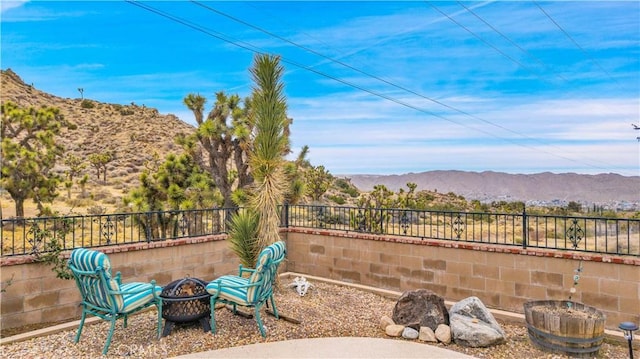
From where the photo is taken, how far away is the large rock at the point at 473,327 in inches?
223

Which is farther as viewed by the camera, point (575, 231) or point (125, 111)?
point (125, 111)

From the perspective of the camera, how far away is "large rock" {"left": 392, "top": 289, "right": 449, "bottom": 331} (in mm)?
6129

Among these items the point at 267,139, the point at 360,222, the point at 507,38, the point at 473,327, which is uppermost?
the point at 507,38

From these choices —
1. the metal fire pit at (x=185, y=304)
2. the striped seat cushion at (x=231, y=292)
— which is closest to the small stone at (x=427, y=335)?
the striped seat cushion at (x=231, y=292)

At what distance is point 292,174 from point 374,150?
638 inches

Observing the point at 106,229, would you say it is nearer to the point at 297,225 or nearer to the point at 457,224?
the point at 297,225

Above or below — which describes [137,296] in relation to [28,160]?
below

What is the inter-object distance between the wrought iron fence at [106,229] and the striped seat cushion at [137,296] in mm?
1777

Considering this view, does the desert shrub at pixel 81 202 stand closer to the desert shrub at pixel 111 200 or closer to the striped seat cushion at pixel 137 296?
the desert shrub at pixel 111 200

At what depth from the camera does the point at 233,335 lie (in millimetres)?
5883

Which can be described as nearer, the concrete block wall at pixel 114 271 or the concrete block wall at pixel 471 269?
the concrete block wall at pixel 114 271

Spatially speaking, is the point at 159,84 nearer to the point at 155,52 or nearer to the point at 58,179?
the point at 155,52

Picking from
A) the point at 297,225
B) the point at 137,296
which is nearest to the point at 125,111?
the point at 297,225

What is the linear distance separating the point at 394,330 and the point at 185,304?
2.90 meters
